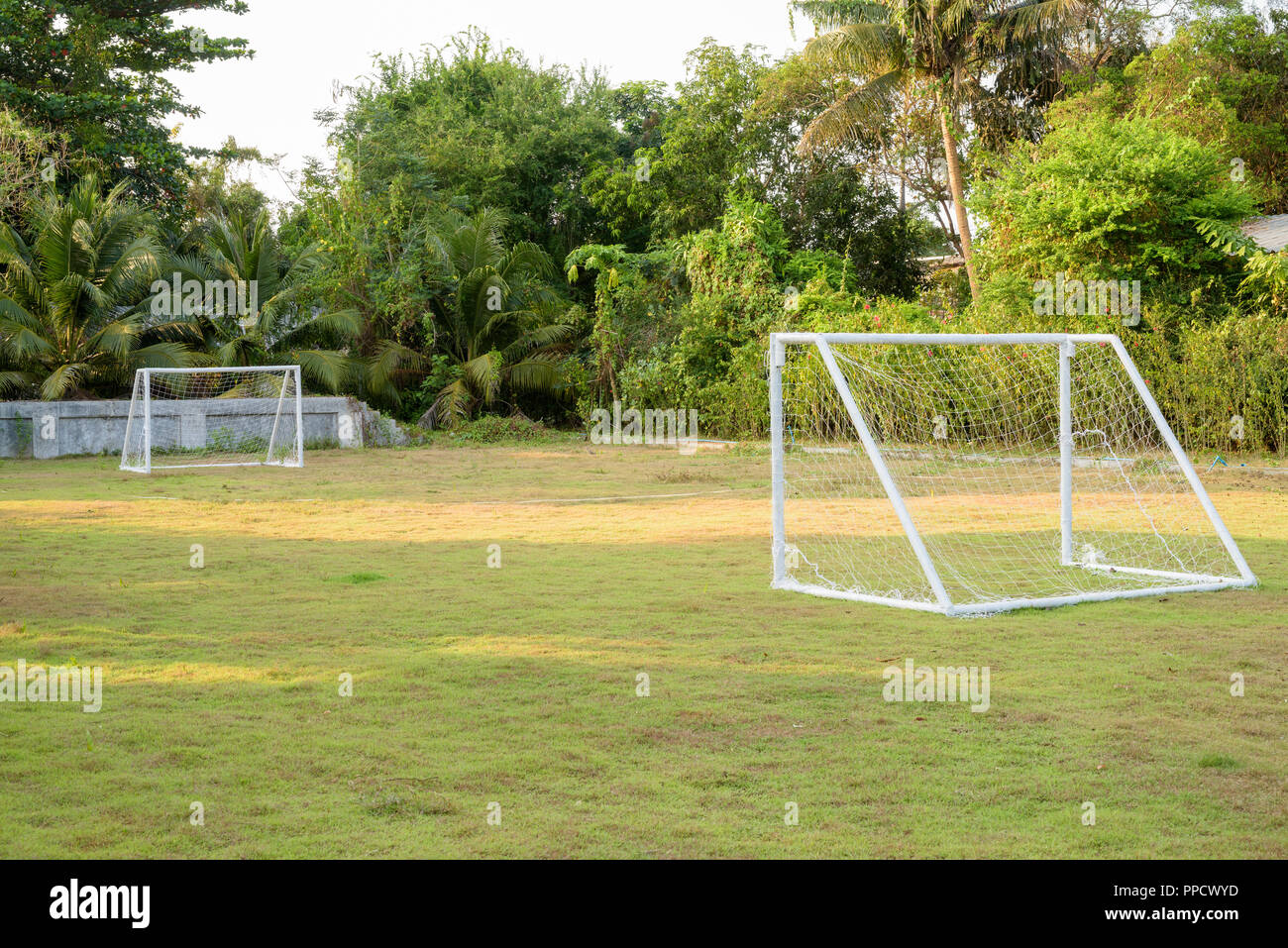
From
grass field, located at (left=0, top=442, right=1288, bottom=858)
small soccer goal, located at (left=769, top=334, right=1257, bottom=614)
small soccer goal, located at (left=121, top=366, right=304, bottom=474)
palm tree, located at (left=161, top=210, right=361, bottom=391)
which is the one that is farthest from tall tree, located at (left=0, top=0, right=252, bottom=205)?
grass field, located at (left=0, top=442, right=1288, bottom=858)

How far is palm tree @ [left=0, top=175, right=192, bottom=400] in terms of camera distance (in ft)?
72.6

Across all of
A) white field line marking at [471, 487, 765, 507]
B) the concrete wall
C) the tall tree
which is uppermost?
the tall tree

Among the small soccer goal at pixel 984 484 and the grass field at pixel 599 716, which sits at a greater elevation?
the small soccer goal at pixel 984 484

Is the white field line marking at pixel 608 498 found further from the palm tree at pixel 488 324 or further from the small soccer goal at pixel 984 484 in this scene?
the palm tree at pixel 488 324

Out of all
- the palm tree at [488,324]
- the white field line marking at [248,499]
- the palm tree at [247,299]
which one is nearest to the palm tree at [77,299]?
the palm tree at [247,299]

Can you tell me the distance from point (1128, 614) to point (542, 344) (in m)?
21.4

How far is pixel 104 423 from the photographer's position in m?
21.3

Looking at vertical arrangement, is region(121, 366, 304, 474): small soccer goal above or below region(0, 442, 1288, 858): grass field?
above

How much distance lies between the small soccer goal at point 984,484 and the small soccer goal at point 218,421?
30.3 ft

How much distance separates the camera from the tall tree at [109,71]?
26.9m

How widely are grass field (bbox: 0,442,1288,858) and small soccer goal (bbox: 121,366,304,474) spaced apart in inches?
430

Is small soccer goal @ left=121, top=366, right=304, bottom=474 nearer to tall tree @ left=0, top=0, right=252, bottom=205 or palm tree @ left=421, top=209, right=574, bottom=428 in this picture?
palm tree @ left=421, top=209, right=574, bottom=428

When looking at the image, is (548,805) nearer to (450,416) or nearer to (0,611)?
(0,611)

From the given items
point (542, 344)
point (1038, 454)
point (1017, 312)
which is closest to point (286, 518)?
point (1038, 454)
